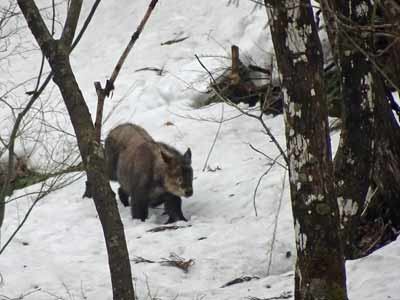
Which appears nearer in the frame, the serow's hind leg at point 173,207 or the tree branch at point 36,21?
the tree branch at point 36,21

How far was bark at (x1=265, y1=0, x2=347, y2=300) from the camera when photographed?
477 cm

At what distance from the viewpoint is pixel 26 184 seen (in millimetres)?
11352

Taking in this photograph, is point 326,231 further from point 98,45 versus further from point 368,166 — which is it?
point 98,45

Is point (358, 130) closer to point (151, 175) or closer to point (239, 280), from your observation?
point (239, 280)

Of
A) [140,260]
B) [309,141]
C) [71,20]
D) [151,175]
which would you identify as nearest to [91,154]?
[71,20]

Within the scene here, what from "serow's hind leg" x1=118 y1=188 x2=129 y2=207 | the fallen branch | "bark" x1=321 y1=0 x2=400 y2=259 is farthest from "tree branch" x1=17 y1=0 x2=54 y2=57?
"serow's hind leg" x1=118 y1=188 x2=129 y2=207

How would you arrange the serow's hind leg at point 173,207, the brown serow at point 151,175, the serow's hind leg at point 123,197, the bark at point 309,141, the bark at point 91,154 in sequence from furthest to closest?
1. the serow's hind leg at point 123,197
2. the brown serow at point 151,175
3. the serow's hind leg at point 173,207
4. the bark at point 91,154
5. the bark at point 309,141

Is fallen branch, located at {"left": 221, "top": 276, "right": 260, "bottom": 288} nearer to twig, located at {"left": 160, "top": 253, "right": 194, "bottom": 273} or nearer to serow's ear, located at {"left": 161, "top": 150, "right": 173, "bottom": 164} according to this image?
twig, located at {"left": 160, "top": 253, "right": 194, "bottom": 273}

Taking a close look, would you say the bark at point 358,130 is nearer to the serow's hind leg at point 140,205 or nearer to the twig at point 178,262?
the twig at point 178,262

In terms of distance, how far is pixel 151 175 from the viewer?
33.0 ft

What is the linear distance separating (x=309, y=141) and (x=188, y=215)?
5.25m

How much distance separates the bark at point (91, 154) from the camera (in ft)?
17.3

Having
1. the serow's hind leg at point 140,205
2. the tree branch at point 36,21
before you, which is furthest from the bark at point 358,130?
the serow's hind leg at point 140,205

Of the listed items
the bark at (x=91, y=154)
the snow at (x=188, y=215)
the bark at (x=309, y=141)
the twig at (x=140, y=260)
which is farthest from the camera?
the twig at (x=140, y=260)
